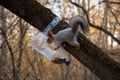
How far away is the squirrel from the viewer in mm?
2596

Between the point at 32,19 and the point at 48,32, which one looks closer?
the point at 48,32

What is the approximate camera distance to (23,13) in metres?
3.13

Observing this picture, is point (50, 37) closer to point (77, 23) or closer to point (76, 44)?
point (76, 44)

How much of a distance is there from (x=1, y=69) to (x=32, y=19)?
4224 millimetres

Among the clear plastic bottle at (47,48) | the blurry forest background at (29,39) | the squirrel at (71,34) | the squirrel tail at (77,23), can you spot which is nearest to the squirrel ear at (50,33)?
the squirrel at (71,34)

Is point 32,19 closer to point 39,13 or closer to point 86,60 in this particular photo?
point 39,13

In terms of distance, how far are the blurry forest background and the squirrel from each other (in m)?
2.51

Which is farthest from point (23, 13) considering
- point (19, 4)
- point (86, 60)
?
point (86, 60)

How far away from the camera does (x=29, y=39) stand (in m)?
8.62

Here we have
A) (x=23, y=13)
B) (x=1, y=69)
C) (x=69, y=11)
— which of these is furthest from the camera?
(x=69, y=11)

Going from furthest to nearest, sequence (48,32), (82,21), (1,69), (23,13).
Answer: (1,69)
(23,13)
(48,32)
(82,21)

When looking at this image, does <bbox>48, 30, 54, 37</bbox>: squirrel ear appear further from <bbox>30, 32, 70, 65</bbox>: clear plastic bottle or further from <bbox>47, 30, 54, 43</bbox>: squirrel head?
<bbox>30, 32, 70, 65</bbox>: clear plastic bottle

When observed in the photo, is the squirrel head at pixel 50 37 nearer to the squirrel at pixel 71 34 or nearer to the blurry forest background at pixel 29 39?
the squirrel at pixel 71 34

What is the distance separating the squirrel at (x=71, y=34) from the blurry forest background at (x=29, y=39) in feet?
8.24
